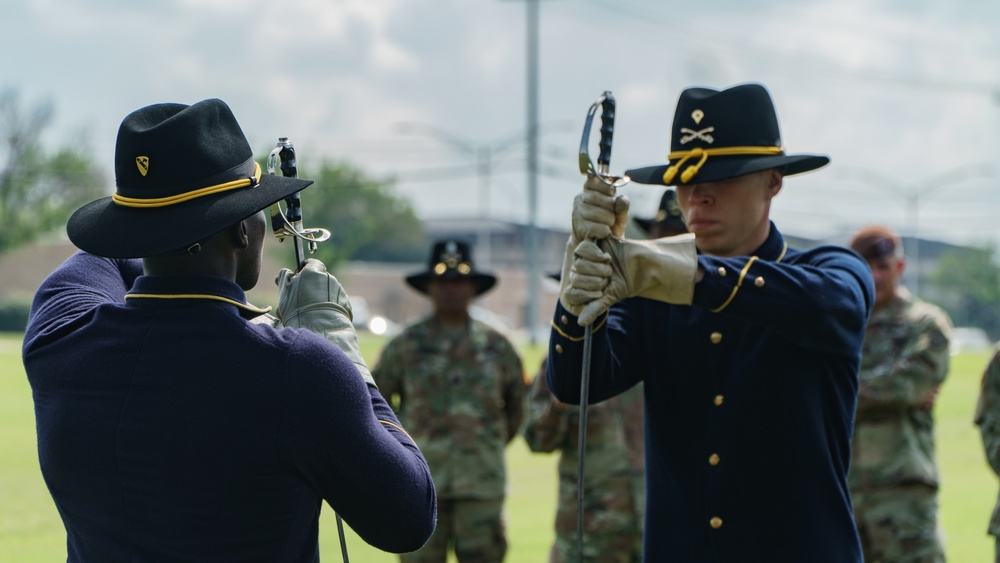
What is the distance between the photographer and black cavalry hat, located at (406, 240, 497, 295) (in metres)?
7.97

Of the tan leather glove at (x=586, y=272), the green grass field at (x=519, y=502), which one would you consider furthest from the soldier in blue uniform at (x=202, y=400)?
the green grass field at (x=519, y=502)

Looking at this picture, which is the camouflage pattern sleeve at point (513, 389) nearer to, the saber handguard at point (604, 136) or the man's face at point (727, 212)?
the man's face at point (727, 212)

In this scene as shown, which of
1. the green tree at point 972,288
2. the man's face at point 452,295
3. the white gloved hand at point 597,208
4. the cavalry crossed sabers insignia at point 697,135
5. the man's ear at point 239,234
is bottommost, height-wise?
the green tree at point 972,288

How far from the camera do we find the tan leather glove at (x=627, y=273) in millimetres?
2930

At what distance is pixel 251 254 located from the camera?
8.92ft

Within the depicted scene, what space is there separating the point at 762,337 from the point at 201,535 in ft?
5.55

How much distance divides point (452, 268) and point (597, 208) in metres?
5.11

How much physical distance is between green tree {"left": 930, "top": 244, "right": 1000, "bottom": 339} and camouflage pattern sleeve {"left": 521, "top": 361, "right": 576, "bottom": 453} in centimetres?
6583

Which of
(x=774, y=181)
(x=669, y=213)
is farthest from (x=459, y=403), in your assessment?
(x=774, y=181)

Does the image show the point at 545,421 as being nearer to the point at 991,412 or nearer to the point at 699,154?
the point at 991,412

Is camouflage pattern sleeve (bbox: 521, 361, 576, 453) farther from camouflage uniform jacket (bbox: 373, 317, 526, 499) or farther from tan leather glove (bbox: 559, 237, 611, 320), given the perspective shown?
tan leather glove (bbox: 559, 237, 611, 320)

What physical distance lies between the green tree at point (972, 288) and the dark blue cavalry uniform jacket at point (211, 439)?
2772 inches

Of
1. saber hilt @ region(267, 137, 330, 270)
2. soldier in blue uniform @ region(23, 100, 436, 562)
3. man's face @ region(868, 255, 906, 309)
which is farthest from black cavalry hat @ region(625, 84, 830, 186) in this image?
man's face @ region(868, 255, 906, 309)

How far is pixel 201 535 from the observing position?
2.50 metres
